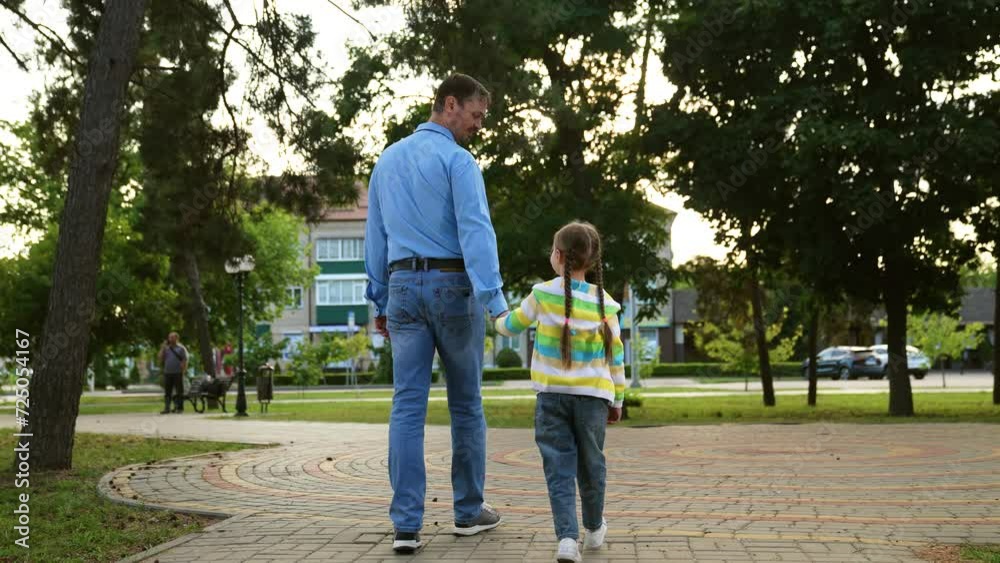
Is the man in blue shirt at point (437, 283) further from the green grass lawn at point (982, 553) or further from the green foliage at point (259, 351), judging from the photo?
the green foliage at point (259, 351)

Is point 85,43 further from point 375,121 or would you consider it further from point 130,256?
point 130,256

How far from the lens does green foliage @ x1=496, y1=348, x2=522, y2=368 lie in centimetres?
7044

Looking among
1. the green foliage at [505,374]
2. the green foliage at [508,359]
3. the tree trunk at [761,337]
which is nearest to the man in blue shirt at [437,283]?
the tree trunk at [761,337]

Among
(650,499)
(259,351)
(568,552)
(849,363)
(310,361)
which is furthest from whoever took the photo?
(849,363)

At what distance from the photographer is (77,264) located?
9.90 metres

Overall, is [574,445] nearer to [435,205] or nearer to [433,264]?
[433,264]

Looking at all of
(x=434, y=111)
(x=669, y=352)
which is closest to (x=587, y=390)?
(x=434, y=111)

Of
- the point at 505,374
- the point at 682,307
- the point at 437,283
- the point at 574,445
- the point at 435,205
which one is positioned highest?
the point at 682,307

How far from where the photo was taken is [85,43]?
14086mm

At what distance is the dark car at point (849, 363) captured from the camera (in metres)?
58.2

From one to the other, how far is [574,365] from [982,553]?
6.92 ft

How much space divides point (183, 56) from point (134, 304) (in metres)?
16.7

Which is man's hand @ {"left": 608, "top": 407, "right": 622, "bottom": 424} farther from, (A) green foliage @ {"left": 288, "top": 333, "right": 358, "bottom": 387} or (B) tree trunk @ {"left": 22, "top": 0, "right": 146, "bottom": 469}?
(A) green foliage @ {"left": 288, "top": 333, "right": 358, "bottom": 387}

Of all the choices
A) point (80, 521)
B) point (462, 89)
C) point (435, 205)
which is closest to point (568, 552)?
point (435, 205)
